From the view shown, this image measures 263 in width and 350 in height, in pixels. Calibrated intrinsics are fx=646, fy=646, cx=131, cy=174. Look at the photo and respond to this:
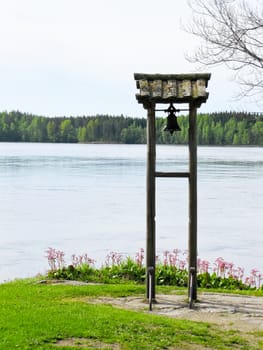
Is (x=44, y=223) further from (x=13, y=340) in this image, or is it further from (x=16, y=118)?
(x=16, y=118)

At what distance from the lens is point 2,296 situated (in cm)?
962

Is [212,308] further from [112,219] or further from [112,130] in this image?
[112,130]

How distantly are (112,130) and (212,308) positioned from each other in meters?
128

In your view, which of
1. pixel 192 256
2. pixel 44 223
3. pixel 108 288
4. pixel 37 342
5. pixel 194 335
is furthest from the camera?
pixel 44 223

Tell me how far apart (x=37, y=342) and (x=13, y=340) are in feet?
0.87

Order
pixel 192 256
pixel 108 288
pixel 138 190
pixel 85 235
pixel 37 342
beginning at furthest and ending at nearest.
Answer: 1. pixel 138 190
2. pixel 85 235
3. pixel 108 288
4. pixel 192 256
5. pixel 37 342

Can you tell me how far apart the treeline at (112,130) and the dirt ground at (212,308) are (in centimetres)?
9576

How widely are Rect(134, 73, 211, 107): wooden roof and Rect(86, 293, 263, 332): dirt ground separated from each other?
2.82m

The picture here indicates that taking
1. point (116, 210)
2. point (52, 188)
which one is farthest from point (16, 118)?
point (116, 210)

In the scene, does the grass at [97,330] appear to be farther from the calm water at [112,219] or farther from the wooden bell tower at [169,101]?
the calm water at [112,219]

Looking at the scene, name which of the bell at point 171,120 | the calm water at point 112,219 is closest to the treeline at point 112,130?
the calm water at point 112,219

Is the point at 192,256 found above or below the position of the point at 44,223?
above

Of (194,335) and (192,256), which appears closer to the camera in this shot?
(194,335)

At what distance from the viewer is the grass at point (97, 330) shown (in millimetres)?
6867
